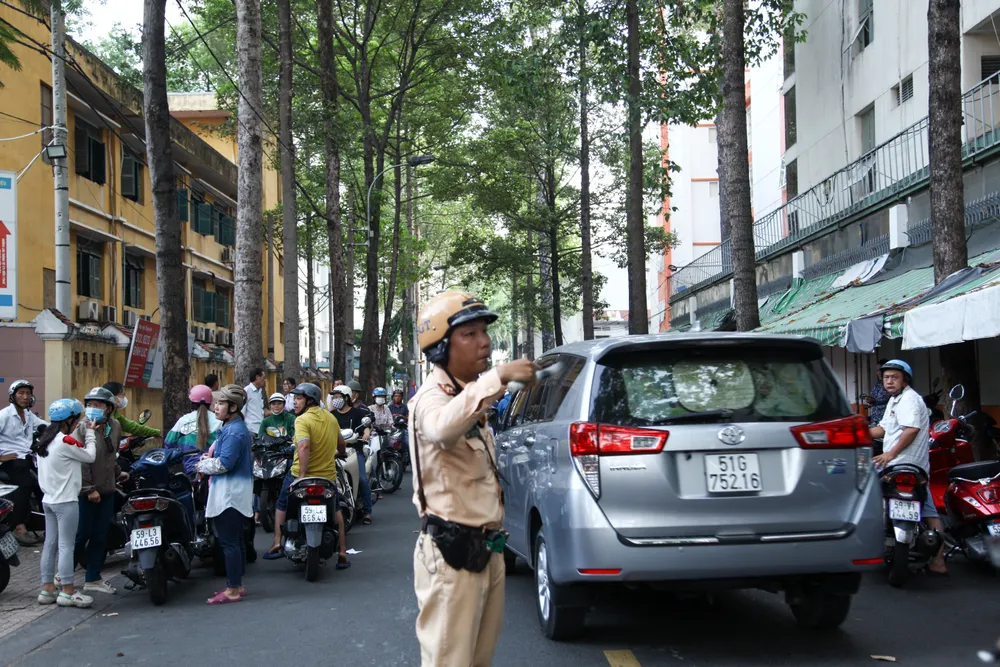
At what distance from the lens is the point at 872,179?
2038 centimetres

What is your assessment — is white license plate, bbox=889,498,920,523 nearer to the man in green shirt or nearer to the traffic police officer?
the traffic police officer

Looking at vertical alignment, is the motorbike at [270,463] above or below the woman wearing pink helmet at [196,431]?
below

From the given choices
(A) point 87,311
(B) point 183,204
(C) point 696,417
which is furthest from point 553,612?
(B) point 183,204

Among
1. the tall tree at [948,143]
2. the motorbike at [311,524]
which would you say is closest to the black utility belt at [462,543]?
the motorbike at [311,524]

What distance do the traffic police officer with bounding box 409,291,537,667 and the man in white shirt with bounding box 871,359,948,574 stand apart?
17.0ft

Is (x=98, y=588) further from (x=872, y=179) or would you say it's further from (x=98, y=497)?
(x=872, y=179)

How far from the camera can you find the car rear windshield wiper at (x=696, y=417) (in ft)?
18.8

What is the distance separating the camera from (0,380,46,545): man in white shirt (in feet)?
36.8

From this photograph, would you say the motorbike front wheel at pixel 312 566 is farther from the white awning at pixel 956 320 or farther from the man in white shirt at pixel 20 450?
the white awning at pixel 956 320

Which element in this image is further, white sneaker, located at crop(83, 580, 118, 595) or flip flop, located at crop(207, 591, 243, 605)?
white sneaker, located at crop(83, 580, 118, 595)

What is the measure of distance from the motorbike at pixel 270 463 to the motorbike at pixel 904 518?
585 cm

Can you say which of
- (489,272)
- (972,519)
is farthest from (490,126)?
(972,519)

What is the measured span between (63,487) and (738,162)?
33.6 feet

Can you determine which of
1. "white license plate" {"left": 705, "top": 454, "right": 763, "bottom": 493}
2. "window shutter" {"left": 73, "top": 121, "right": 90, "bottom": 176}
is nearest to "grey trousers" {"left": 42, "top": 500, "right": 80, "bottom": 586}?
"white license plate" {"left": 705, "top": 454, "right": 763, "bottom": 493}
